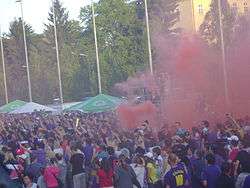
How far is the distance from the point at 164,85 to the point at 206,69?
2461 mm

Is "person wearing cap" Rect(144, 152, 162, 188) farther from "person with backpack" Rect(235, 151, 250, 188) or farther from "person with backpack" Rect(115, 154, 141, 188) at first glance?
"person with backpack" Rect(235, 151, 250, 188)

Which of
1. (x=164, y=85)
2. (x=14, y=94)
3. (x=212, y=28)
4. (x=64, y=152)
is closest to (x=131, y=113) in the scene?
(x=164, y=85)

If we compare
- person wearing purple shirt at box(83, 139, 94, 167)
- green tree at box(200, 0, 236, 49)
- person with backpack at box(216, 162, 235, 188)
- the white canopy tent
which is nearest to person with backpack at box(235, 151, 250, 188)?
person with backpack at box(216, 162, 235, 188)

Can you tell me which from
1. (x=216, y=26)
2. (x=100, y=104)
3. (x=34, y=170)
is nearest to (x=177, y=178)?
(x=34, y=170)

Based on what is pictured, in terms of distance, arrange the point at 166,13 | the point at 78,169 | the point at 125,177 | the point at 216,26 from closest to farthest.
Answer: the point at 125,177 → the point at 78,169 → the point at 216,26 → the point at 166,13

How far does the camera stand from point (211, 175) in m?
10.8

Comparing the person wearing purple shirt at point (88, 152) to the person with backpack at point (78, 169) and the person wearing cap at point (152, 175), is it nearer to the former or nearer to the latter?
the person with backpack at point (78, 169)

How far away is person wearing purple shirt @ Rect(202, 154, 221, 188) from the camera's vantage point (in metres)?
10.8

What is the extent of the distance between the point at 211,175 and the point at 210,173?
0.04 metres

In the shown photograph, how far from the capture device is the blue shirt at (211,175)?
10766 millimetres

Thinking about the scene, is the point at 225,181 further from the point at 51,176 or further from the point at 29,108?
the point at 29,108

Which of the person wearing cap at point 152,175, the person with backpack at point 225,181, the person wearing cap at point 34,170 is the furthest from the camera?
the person wearing cap at point 34,170

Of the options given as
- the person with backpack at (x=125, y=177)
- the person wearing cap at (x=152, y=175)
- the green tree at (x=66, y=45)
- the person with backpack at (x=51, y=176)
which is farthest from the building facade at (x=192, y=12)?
the person with backpack at (x=125, y=177)

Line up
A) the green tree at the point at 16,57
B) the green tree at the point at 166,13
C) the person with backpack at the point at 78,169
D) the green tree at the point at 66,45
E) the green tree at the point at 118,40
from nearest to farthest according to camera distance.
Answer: the person with backpack at the point at 78,169 < the green tree at the point at 118,40 < the green tree at the point at 166,13 < the green tree at the point at 66,45 < the green tree at the point at 16,57
